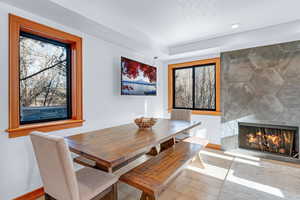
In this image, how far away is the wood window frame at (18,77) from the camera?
1646 millimetres

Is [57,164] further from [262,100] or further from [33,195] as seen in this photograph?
[262,100]

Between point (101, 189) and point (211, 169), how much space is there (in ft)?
Answer: 6.44

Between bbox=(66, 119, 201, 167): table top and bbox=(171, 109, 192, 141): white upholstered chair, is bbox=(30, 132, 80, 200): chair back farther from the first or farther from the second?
bbox=(171, 109, 192, 141): white upholstered chair

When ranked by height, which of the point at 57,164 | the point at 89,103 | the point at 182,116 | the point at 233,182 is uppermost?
the point at 89,103

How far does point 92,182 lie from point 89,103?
1.40 metres

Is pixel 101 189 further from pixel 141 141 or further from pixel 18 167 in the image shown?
pixel 18 167

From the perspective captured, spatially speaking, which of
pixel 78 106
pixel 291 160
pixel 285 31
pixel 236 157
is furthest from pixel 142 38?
pixel 291 160

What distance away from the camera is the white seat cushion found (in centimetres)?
121

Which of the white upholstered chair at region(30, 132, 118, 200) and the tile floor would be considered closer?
the white upholstered chair at region(30, 132, 118, 200)

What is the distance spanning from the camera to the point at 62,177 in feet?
3.68

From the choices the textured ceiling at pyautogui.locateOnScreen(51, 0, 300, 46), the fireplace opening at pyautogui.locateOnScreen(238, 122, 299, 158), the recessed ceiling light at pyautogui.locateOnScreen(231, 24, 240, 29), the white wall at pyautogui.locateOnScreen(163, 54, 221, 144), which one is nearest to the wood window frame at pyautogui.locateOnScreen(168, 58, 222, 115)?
the white wall at pyautogui.locateOnScreen(163, 54, 221, 144)

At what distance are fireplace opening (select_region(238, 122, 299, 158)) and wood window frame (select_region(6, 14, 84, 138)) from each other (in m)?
3.30

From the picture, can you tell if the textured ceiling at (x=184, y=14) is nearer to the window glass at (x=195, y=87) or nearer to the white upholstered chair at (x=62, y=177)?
the window glass at (x=195, y=87)

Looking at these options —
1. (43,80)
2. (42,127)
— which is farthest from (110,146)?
(43,80)
